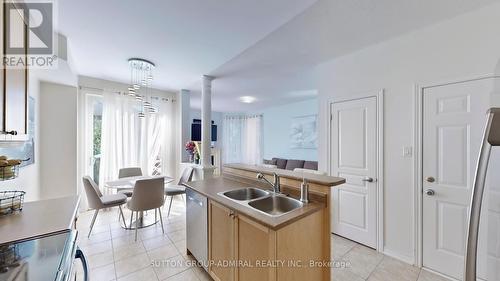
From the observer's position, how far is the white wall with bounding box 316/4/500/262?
5.77 ft

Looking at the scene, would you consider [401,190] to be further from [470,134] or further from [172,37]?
[172,37]

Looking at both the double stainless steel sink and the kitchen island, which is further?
the double stainless steel sink

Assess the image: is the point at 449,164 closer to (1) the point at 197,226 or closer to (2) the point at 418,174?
(2) the point at 418,174

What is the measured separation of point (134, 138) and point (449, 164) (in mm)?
4842

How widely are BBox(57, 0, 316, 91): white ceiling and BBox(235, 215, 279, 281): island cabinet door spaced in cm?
181

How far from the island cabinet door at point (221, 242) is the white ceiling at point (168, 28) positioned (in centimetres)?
177

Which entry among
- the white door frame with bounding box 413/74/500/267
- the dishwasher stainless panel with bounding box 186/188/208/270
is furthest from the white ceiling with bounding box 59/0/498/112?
the dishwasher stainless panel with bounding box 186/188/208/270

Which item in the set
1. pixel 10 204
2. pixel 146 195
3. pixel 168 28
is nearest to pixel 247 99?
pixel 168 28

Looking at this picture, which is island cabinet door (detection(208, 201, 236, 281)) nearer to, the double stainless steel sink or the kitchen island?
the kitchen island

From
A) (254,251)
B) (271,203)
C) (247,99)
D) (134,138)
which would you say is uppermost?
(247,99)

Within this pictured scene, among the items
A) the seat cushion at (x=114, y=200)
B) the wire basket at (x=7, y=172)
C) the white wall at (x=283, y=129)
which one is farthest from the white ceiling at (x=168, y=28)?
the white wall at (x=283, y=129)

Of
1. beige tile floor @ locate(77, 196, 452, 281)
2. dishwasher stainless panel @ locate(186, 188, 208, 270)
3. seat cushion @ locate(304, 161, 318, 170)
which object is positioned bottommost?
beige tile floor @ locate(77, 196, 452, 281)

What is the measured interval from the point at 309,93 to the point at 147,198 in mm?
3997

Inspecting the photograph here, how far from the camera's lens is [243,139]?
24.6 ft
